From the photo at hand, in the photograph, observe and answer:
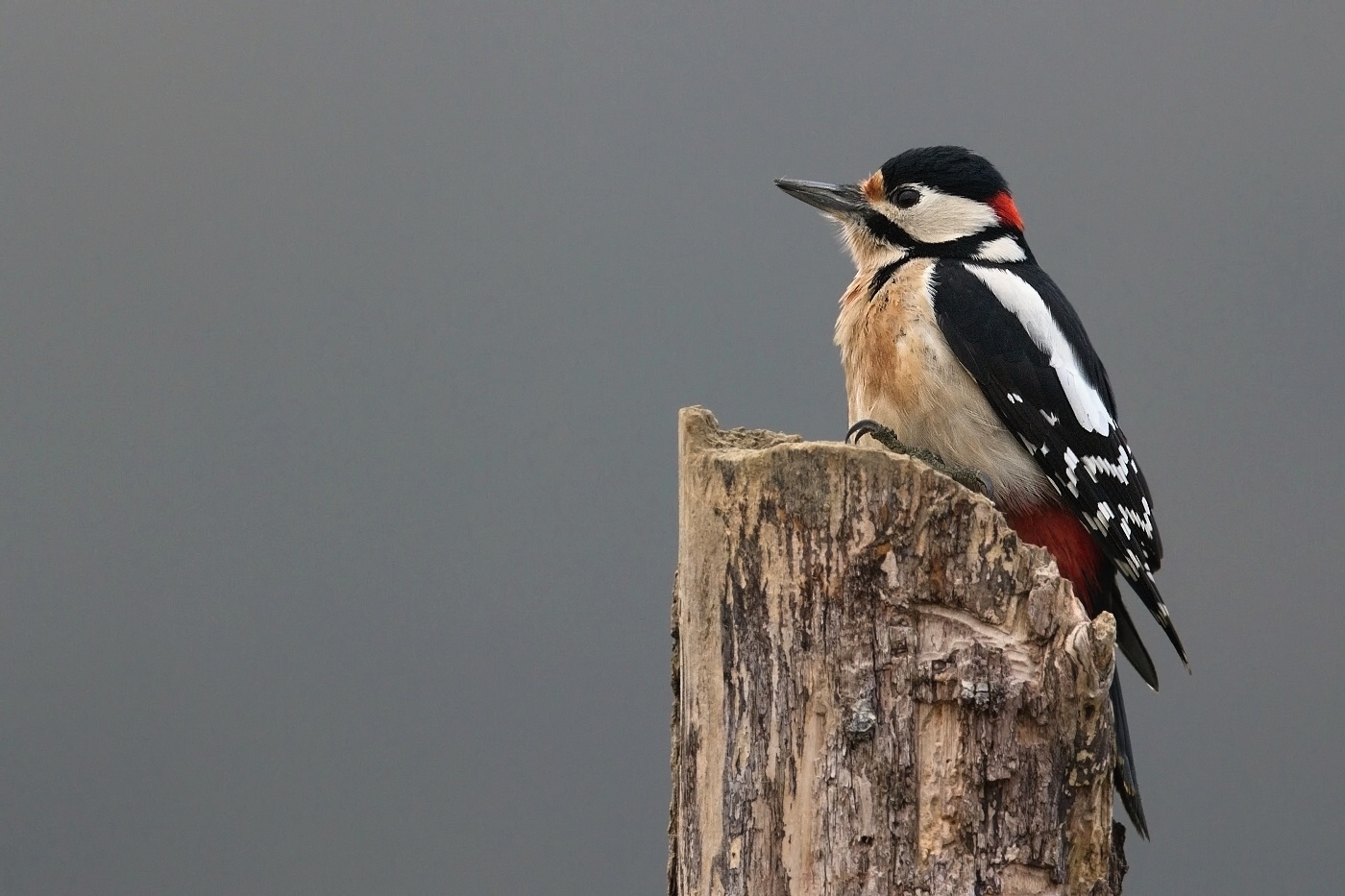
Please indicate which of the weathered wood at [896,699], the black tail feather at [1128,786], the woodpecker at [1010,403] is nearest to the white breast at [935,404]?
the woodpecker at [1010,403]

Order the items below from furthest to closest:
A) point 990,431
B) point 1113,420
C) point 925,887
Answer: point 1113,420 → point 990,431 → point 925,887

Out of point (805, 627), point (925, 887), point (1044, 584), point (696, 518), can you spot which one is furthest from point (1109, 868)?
point (696, 518)

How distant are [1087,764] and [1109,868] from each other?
178mm

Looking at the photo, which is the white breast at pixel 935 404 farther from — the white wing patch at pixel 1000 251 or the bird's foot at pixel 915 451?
the white wing patch at pixel 1000 251

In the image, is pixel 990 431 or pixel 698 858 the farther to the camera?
pixel 990 431

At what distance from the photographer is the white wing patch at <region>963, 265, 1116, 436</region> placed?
7.77ft

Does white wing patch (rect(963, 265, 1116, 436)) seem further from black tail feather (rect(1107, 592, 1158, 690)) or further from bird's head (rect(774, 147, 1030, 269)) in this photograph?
black tail feather (rect(1107, 592, 1158, 690))

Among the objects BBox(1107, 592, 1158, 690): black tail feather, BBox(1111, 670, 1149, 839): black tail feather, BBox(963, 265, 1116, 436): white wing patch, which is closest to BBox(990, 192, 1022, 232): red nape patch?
BBox(963, 265, 1116, 436): white wing patch

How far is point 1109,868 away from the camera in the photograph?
5.90ft

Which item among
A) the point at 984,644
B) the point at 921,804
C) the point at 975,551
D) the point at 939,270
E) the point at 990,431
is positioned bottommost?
the point at 921,804

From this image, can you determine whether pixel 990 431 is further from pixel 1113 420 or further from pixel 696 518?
pixel 696 518

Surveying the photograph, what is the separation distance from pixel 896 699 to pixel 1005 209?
1204mm

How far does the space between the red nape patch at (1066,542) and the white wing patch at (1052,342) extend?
0.58 feet

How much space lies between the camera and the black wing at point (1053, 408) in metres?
2.31
